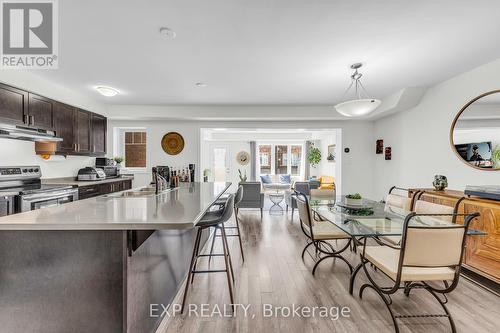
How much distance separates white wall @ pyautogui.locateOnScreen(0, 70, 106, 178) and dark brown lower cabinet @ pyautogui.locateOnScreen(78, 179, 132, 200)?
79 cm

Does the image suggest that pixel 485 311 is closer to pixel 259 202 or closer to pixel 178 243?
pixel 178 243

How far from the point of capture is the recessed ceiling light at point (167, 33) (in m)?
2.02

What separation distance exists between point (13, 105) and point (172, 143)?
2716 mm

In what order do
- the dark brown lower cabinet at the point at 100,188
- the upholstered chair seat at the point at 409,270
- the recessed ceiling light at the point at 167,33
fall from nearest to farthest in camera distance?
the upholstered chair seat at the point at 409,270
the recessed ceiling light at the point at 167,33
the dark brown lower cabinet at the point at 100,188

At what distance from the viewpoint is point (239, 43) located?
2.25m

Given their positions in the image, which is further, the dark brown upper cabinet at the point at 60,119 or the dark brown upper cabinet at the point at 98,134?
the dark brown upper cabinet at the point at 98,134

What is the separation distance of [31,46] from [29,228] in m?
2.31

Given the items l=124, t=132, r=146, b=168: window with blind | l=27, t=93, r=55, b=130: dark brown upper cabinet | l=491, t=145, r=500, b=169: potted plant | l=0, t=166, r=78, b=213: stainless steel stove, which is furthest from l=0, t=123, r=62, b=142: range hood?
l=491, t=145, r=500, b=169: potted plant

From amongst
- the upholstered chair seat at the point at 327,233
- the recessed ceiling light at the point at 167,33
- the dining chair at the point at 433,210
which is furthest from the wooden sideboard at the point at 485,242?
the recessed ceiling light at the point at 167,33

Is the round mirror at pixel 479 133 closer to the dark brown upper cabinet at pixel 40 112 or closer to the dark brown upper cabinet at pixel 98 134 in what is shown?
the dark brown upper cabinet at pixel 40 112

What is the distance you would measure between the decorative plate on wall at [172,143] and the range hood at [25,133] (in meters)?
2.08

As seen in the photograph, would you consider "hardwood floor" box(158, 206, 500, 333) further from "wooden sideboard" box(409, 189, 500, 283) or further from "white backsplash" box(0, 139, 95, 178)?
"white backsplash" box(0, 139, 95, 178)

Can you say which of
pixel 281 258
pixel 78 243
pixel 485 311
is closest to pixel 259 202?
pixel 281 258

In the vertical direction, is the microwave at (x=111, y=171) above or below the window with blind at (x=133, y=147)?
below
